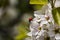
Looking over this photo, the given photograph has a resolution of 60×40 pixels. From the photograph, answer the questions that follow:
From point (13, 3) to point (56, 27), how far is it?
217 cm

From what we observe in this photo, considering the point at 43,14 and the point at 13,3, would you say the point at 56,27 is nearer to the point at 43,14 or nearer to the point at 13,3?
the point at 43,14

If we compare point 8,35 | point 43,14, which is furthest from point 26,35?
point 8,35

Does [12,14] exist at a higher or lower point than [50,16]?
lower

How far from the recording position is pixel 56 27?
1302 millimetres

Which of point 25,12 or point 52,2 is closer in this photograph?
point 52,2

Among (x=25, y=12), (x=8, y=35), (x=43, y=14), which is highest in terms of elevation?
(x=43, y=14)

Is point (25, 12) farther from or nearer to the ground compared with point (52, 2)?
nearer to the ground

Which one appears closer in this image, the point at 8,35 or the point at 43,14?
the point at 43,14

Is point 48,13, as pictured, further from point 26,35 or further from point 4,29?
point 4,29

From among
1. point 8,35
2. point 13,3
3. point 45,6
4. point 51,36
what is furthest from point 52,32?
point 13,3

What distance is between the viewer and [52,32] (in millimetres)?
1327

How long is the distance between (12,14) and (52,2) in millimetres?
2160

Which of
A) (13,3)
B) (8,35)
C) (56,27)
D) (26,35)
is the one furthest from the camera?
(13,3)

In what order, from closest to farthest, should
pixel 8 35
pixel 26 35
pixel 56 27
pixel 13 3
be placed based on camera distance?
pixel 56 27
pixel 26 35
pixel 8 35
pixel 13 3
